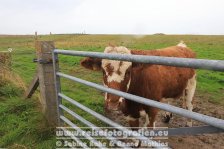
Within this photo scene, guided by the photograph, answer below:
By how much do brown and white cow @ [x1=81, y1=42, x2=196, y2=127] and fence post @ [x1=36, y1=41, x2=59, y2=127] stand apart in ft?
2.29

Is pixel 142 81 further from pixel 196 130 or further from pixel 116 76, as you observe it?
pixel 196 130

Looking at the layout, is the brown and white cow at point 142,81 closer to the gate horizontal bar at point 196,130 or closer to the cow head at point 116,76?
the cow head at point 116,76

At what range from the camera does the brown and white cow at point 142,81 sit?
3895mm

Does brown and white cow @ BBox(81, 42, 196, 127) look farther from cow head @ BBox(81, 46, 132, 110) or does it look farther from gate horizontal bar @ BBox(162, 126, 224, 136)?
gate horizontal bar @ BBox(162, 126, 224, 136)

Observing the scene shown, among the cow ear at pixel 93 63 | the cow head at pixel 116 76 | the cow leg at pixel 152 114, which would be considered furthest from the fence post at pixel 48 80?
the cow leg at pixel 152 114

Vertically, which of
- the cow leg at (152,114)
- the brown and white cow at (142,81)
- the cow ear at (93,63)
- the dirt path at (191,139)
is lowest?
the dirt path at (191,139)

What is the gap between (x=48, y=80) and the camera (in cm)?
504

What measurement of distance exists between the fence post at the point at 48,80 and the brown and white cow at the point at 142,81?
699 millimetres

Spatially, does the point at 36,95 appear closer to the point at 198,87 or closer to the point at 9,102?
the point at 9,102

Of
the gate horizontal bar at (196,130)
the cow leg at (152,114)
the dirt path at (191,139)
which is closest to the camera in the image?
the gate horizontal bar at (196,130)

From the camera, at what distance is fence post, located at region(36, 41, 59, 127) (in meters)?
4.93

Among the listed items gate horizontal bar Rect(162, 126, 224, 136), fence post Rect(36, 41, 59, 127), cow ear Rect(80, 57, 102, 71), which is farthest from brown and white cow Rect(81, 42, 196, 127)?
gate horizontal bar Rect(162, 126, 224, 136)

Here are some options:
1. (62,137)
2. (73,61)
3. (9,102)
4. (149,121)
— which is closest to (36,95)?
(9,102)

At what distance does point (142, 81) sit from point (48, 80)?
1.50m
